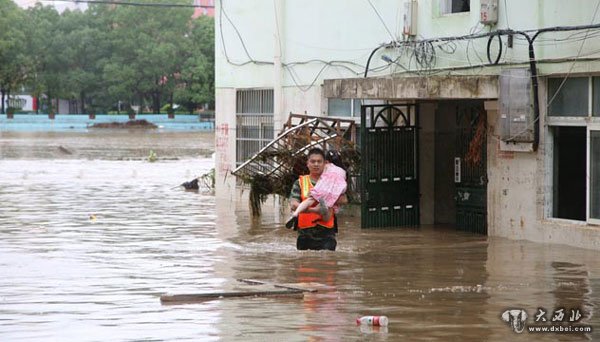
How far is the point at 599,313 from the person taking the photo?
448 inches

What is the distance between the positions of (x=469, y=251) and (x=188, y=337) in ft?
26.6

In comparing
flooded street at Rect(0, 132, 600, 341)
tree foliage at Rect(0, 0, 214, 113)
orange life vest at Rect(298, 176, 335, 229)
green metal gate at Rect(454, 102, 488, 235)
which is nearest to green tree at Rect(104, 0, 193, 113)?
tree foliage at Rect(0, 0, 214, 113)

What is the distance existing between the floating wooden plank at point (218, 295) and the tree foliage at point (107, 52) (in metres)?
70.9

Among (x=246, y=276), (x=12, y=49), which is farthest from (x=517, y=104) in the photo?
(x=12, y=49)

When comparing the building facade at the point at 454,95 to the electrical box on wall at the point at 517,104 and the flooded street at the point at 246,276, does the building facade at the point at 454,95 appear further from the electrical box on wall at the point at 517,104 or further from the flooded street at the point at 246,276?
the flooded street at the point at 246,276

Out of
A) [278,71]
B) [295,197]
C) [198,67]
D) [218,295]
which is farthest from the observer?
[198,67]

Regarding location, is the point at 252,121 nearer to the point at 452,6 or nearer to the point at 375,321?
the point at 452,6

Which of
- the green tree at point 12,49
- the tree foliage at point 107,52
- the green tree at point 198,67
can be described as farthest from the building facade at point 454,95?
the green tree at point 12,49

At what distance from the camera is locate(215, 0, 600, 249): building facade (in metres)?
17.8

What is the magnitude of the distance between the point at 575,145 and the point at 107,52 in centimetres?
6974

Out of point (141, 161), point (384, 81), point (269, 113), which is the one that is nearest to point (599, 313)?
point (384, 81)

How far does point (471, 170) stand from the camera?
20344 mm

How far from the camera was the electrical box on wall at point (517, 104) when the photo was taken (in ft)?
59.3

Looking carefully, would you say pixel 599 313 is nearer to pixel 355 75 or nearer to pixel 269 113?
pixel 355 75
